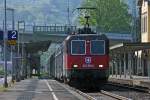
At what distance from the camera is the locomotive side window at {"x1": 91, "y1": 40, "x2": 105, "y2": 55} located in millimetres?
Answer: 38531

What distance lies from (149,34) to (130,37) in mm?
31253

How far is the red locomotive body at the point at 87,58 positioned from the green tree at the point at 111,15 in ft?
274

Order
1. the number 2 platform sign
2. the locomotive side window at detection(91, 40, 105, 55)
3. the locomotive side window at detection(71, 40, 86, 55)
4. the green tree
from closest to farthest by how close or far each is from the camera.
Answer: the locomotive side window at detection(91, 40, 105, 55) < the locomotive side window at detection(71, 40, 86, 55) < the number 2 platform sign < the green tree

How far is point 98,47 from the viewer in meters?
38.7

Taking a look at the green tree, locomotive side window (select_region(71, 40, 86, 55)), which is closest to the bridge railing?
the green tree

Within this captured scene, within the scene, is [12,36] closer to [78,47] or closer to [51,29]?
[78,47]

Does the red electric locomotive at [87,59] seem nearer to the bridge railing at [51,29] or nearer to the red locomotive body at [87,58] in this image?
the red locomotive body at [87,58]

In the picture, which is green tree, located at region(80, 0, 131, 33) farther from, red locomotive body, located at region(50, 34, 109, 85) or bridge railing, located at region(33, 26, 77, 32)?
red locomotive body, located at region(50, 34, 109, 85)

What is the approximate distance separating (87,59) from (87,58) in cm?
9

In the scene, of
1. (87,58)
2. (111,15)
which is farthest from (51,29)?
(87,58)

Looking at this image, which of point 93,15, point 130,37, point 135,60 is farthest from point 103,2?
point 135,60

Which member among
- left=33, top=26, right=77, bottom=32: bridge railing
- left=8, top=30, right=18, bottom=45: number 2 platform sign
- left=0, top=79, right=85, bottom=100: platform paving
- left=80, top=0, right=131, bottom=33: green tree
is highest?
left=80, top=0, right=131, bottom=33: green tree

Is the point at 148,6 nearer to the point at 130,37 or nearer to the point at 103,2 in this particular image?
the point at 130,37

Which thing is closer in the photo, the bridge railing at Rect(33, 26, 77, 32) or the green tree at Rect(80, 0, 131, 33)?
the bridge railing at Rect(33, 26, 77, 32)
